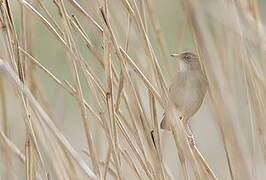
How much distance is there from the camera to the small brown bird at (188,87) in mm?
2705

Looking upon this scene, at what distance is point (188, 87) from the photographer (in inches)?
107

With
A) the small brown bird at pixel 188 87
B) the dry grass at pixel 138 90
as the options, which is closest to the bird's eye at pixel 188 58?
the small brown bird at pixel 188 87

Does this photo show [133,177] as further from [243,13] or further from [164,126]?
[243,13]

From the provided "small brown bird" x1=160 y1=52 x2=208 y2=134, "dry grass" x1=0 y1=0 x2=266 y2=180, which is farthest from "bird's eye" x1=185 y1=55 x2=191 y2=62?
"dry grass" x1=0 y1=0 x2=266 y2=180

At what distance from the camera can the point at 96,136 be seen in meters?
2.13

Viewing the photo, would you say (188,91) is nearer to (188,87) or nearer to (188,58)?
(188,87)

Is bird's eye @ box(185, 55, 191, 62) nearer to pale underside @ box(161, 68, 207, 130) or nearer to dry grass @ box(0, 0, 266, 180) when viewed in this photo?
pale underside @ box(161, 68, 207, 130)

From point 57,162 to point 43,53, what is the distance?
127 inches

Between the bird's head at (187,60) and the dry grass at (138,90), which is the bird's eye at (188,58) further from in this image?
the dry grass at (138,90)

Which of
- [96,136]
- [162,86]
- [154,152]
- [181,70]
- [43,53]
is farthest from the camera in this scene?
[43,53]

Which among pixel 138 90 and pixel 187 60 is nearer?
pixel 138 90

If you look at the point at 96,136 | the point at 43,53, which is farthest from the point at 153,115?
the point at 43,53

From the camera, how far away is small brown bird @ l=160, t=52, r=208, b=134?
2705 millimetres

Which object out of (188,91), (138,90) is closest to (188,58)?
(188,91)
